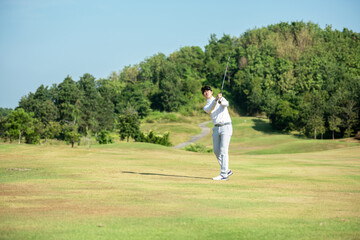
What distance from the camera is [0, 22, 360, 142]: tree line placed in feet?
273

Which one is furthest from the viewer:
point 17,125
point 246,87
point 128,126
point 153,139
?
point 246,87

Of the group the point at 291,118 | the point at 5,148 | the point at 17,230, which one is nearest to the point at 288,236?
the point at 17,230

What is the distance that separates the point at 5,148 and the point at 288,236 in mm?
27204

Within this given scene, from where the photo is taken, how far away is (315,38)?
146 meters

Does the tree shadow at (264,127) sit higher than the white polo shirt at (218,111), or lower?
higher

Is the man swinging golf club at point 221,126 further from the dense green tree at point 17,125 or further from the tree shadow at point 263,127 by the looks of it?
the tree shadow at point 263,127

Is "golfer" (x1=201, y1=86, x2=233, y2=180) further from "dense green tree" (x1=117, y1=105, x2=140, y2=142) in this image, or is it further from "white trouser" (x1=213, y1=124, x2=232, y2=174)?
"dense green tree" (x1=117, y1=105, x2=140, y2=142)

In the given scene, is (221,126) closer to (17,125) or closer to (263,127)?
(17,125)

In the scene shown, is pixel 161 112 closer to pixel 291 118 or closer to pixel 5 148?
pixel 291 118

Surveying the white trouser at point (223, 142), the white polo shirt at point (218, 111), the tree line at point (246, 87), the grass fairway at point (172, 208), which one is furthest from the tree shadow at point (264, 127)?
the grass fairway at point (172, 208)

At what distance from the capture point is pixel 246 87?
439 feet

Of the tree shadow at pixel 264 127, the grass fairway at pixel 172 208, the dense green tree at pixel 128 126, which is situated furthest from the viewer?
the tree shadow at pixel 264 127

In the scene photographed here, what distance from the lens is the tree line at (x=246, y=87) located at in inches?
3280

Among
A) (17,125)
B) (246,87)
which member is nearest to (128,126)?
(17,125)
